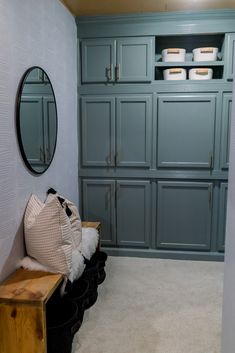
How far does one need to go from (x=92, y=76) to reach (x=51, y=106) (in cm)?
87

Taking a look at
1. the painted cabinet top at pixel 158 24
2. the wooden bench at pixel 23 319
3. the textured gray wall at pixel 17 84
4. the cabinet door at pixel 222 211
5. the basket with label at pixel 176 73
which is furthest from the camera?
the cabinet door at pixel 222 211

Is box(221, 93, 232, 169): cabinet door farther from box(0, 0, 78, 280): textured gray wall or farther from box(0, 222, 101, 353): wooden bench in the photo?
box(0, 222, 101, 353): wooden bench

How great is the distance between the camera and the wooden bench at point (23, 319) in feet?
5.49

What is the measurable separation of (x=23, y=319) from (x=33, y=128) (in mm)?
1227

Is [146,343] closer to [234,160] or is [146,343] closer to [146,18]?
A: [234,160]

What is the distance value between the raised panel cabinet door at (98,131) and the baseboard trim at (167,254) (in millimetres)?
949

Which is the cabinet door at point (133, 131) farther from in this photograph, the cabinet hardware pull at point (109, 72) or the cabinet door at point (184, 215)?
the cabinet door at point (184, 215)

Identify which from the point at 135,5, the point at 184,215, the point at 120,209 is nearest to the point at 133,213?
the point at 120,209

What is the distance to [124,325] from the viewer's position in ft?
7.36

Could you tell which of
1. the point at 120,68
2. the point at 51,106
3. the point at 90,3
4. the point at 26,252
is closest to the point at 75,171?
the point at 51,106

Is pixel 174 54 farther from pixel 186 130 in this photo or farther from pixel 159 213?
pixel 159 213

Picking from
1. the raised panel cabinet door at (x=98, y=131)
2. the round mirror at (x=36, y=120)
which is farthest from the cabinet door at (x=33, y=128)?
the raised panel cabinet door at (x=98, y=131)

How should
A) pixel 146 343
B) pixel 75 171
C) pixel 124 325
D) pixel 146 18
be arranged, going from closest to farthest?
pixel 146 343 → pixel 124 325 → pixel 146 18 → pixel 75 171

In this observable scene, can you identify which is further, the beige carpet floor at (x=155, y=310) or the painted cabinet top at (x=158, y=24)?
the painted cabinet top at (x=158, y=24)
